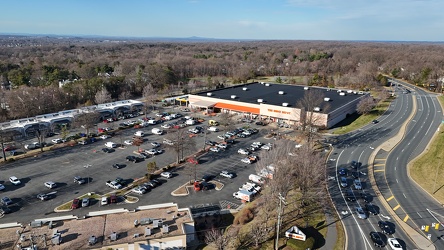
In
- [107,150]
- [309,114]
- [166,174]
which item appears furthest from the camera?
[309,114]

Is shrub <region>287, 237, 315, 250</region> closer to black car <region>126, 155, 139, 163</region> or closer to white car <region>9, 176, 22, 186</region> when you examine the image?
black car <region>126, 155, 139, 163</region>

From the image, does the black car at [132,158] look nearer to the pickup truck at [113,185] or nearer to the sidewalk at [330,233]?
the pickup truck at [113,185]

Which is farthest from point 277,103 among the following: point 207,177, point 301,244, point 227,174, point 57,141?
point 301,244

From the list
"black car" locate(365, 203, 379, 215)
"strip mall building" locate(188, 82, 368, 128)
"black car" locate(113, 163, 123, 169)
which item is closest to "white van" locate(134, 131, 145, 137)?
"black car" locate(113, 163, 123, 169)

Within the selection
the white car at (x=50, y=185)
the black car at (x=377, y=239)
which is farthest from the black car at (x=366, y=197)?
the white car at (x=50, y=185)

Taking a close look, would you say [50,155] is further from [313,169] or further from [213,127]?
[313,169]

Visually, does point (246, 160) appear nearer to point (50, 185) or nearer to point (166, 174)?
point (166, 174)
